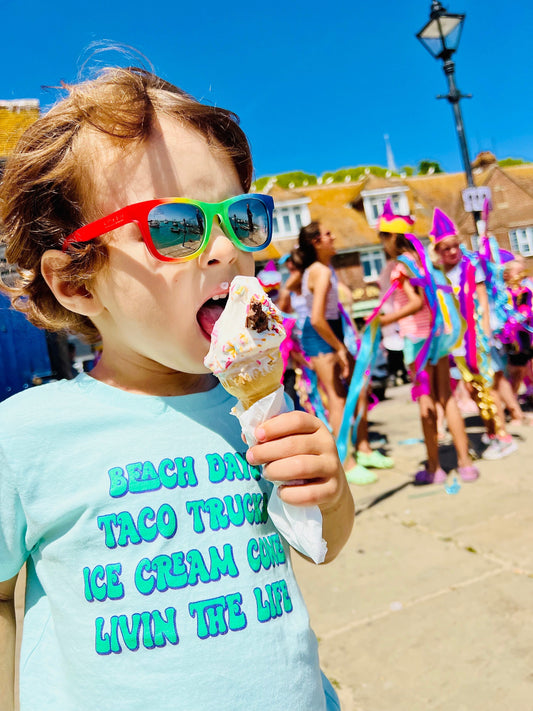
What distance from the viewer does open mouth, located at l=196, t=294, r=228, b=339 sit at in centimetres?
107

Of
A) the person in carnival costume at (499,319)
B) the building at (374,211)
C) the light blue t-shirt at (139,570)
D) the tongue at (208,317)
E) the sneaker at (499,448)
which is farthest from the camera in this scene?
the building at (374,211)

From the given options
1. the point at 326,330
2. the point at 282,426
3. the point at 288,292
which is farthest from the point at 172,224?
the point at 288,292

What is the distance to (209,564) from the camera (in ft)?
3.37

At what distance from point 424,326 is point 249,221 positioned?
3394 mm

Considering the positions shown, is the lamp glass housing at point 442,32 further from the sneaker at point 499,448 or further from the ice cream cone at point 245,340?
the ice cream cone at point 245,340

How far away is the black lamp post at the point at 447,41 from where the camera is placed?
25.1 feet

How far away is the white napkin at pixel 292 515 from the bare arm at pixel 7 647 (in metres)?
0.55

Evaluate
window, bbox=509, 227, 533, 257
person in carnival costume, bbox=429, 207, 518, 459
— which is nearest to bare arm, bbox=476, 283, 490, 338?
person in carnival costume, bbox=429, 207, 518, 459

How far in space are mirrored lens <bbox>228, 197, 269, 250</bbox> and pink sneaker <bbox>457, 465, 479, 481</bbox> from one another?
11.9 feet

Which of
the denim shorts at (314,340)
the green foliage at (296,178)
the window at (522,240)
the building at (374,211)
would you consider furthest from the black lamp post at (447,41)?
the green foliage at (296,178)

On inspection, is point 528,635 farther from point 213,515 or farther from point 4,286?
point 4,286

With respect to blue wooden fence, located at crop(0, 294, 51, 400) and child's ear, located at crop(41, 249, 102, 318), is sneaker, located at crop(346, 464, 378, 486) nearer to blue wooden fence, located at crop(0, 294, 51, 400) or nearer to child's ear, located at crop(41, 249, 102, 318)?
blue wooden fence, located at crop(0, 294, 51, 400)

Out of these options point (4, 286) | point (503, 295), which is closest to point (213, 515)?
point (4, 286)

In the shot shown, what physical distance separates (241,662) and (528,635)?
1.79 metres
